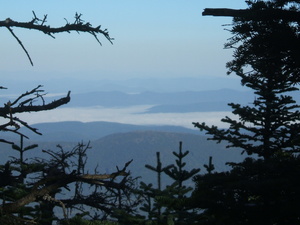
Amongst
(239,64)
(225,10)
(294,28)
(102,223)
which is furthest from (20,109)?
(294,28)

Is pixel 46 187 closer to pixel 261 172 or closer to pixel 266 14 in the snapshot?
pixel 261 172

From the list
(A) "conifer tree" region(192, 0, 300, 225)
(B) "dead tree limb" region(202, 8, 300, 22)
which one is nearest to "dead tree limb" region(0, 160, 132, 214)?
(A) "conifer tree" region(192, 0, 300, 225)

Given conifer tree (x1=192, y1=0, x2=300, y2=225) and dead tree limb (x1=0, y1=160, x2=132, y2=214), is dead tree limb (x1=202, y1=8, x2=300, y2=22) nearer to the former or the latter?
conifer tree (x1=192, y1=0, x2=300, y2=225)

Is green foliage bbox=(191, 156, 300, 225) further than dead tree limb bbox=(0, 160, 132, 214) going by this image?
Yes

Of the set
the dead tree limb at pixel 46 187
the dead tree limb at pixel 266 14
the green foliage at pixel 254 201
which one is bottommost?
the green foliage at pixel 254 201

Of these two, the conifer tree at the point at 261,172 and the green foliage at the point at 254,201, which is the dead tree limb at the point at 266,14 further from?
the green foliage at the point at 254,201

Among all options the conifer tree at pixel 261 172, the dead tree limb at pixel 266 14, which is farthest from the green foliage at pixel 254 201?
the dead tree limb at pixel 266 14

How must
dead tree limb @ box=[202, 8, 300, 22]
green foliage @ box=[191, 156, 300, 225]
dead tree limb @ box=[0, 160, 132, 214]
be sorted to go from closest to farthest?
dead tree limb @ box=[0, 160, 132, 214]
green foliage @ box=[191, 156, 300, 225]
dead tree limb @ box=[202, 8, 300, 22]

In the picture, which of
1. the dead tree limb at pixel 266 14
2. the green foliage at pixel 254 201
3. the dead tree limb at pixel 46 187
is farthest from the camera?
the dead tree limb at pixel 266 14

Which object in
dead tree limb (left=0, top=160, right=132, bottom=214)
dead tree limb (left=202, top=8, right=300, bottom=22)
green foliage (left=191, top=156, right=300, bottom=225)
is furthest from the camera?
dead tree limb (left=202, top=8, right=300, bottom=22)

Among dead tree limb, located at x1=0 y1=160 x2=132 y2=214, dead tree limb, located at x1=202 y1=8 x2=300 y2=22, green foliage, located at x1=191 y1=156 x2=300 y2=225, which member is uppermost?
dead tree limb, located at x1=202 y1=8 x2=300 y2=22

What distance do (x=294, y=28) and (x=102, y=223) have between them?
472cm

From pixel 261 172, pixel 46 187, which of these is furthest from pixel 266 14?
pixel 46 187

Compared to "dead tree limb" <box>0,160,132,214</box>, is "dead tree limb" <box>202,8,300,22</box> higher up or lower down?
higher up
